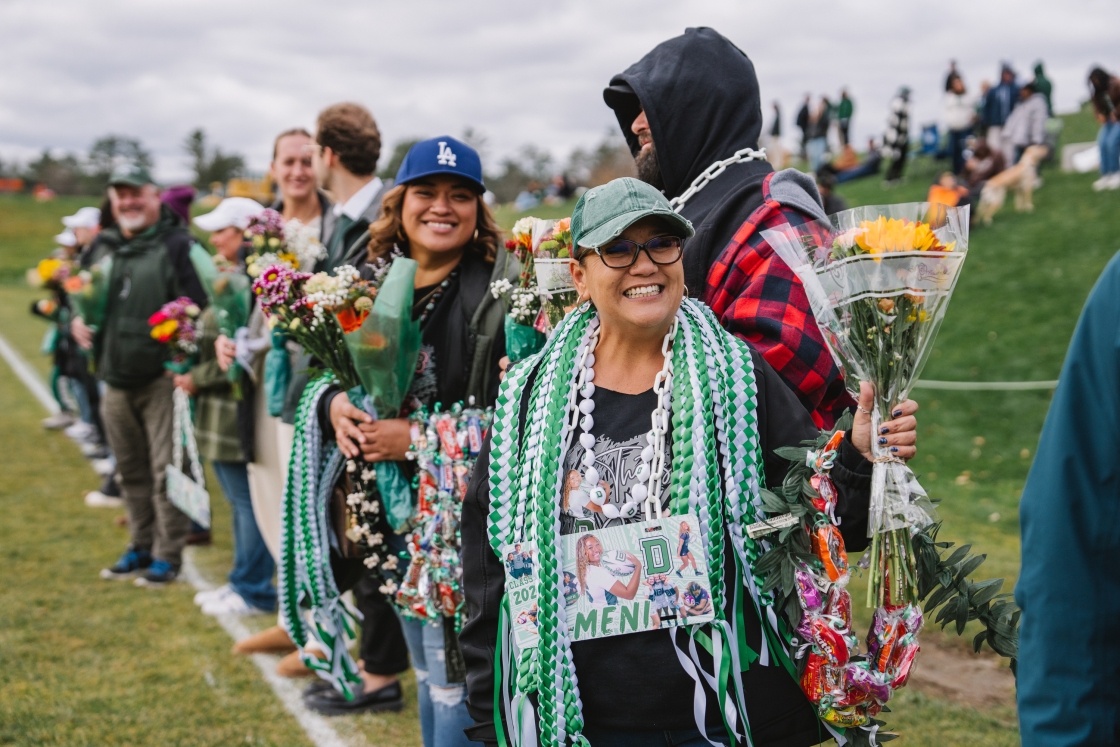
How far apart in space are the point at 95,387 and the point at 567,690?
8988mm

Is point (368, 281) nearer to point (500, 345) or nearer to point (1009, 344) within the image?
point (500, 345)

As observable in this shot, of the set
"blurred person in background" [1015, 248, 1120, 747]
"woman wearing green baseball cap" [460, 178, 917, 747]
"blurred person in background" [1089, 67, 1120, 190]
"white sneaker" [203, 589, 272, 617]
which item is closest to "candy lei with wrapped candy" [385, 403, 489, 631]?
"woman wearing green baseball cap" [460, 178, 917, 747]

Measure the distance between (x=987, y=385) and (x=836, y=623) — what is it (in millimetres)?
9263

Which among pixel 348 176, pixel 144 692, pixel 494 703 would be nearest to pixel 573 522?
pixel 494 703

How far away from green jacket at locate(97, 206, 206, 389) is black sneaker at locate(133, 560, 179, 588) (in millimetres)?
1204

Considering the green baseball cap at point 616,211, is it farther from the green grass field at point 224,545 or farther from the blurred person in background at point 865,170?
the blurred person in background at point 865,170

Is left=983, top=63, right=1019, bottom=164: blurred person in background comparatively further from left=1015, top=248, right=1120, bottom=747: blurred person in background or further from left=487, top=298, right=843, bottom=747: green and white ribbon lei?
left=1015, top=248, right=1120, bottom=747: blurred person in background

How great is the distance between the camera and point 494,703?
7.74ft

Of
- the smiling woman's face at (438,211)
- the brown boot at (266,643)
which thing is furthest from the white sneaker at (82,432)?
the smiling woman's face at (438,211)

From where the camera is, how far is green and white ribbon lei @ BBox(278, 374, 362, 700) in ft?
11.3

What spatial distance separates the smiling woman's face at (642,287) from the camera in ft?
7.14

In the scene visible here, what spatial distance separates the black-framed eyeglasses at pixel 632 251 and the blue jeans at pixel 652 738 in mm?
1085

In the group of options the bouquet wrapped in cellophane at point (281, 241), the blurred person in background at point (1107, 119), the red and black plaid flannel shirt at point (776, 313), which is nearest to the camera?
the red and black plaid flannel shirt at point (776, 313)

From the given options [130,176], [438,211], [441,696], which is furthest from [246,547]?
[438,211]
